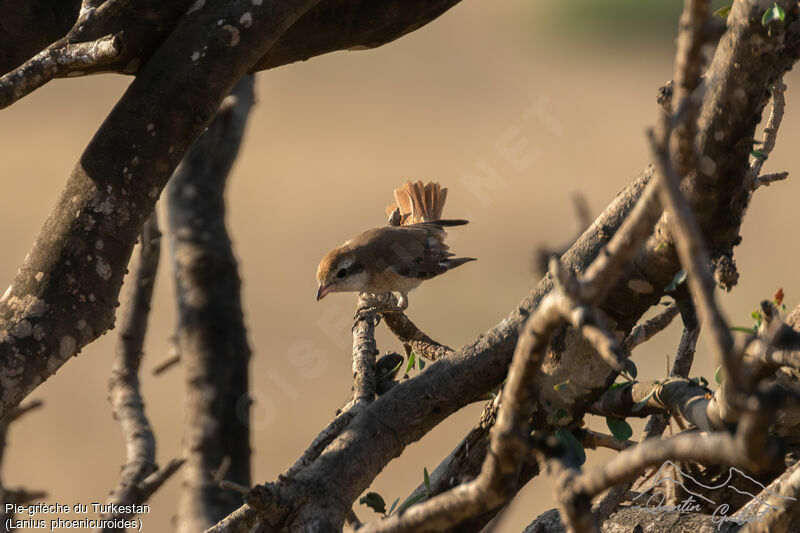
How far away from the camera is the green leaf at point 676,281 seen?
199 centimetres

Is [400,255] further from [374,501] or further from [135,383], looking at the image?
[374,501]

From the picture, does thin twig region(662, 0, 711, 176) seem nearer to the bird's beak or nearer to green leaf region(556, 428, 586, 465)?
green leaf region(556, 428, 586, 465)

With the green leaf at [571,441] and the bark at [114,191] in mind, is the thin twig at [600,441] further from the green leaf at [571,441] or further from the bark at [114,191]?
the bark at [114,191]

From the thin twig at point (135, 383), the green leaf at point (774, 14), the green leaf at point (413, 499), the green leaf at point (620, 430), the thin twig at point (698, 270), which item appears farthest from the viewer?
the thin twig at point (135, 383)

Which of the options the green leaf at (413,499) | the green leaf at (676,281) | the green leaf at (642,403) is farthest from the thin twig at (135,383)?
the green leaf at (676,281)

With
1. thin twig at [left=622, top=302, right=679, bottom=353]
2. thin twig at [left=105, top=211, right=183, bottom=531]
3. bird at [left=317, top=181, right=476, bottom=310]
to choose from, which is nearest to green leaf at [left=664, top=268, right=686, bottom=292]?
thin twig at [left=622, top=302, right=679, bottom=353]

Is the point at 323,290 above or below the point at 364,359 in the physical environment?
above

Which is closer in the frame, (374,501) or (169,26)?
(169,26)

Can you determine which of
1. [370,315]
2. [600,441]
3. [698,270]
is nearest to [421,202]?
[370,315]

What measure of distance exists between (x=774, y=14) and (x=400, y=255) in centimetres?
293

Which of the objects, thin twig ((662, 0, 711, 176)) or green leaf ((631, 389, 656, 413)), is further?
green leaf ((631, 389, 656, 413))

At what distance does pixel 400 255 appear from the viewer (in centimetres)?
448

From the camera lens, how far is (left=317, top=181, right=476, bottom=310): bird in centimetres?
447

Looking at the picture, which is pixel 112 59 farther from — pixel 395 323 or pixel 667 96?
pixel 395 323
